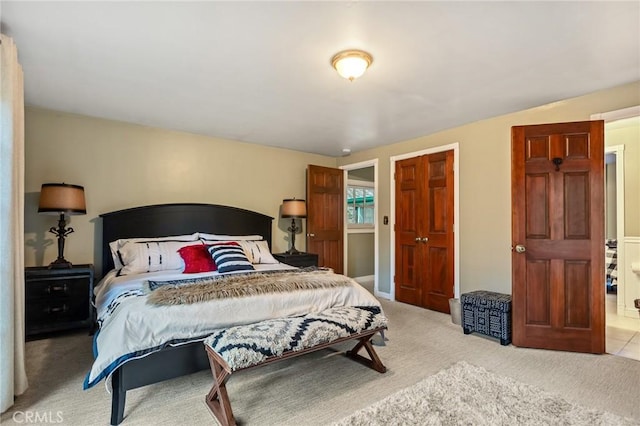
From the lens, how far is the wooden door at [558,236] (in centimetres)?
286

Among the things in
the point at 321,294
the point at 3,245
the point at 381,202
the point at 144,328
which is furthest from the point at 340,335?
the point at 381,202

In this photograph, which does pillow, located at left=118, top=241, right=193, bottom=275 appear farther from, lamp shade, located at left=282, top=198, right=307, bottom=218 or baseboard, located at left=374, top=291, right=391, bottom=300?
baseboard, located at left=374, top=291, right=391, bottom=300

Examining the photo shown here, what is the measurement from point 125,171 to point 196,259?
1.55 meters

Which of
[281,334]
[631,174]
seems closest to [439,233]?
[631,174]

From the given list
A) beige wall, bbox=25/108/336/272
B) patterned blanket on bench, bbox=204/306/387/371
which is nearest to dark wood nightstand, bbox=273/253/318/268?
beige wall, bbox=25/108/336/272

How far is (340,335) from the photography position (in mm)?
2189

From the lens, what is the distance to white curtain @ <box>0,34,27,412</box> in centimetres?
193

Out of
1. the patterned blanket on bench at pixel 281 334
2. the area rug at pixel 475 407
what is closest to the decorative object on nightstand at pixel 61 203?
the patterned blanket on bench at pixel 281 334

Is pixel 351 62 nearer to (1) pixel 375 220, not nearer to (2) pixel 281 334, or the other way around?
(2) pixel 281 334

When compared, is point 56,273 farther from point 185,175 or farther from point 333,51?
point 333,51

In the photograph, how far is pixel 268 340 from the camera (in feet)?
6.30

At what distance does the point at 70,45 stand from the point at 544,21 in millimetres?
3078

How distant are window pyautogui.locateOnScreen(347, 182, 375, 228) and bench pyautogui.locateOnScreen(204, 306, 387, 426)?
4173 mm

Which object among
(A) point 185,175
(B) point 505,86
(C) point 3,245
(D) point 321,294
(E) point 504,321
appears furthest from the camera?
(A) point 185,175
